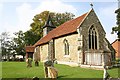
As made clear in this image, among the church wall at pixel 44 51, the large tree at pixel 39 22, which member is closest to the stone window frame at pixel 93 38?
the church wall at pixel 44 51

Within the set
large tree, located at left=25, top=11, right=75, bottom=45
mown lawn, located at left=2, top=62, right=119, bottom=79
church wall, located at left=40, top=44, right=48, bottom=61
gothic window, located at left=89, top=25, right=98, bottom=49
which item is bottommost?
mown lawn, located at left=2, top=62, right=119, bottom=79

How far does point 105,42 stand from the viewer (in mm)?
29000

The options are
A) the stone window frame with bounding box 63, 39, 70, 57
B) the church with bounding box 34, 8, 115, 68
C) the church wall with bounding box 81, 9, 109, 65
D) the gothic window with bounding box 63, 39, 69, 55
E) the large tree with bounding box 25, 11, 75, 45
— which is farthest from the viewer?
the large tree with bounding box 25, 11, 75, 45

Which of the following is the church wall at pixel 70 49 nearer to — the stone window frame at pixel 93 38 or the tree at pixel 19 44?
the stone window frame at pixel 93 38

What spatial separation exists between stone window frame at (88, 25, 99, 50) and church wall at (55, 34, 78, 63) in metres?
2.14

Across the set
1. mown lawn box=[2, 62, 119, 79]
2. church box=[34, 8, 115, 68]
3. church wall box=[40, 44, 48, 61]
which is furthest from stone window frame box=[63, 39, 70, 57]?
mown lawn box=[2, 62, 119, 79]

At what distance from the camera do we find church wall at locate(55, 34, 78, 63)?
2739 centimetres

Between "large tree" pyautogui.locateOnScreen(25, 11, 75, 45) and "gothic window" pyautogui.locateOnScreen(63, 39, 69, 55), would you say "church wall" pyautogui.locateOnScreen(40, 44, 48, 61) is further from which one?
"large tree" pyautogui.locateOnScreen(25, 11, 75, 45)

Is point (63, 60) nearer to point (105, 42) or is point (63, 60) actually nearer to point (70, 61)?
point (70, 61)

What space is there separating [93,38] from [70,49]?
360 cm

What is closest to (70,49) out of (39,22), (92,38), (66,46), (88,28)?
(66,46)

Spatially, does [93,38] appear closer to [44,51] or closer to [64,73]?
[64,73]

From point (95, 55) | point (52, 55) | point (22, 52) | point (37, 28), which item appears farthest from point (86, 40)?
point (22, 52)

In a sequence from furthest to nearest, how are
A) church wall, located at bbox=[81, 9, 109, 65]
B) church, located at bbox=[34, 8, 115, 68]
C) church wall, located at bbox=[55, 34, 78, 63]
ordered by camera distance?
church wall, located at bbox=[55, 34, 78, 63]
church wall, located at bbox=[81, 9, 109, 65]
church, located at bbox=[34, 8, 115, 68]
